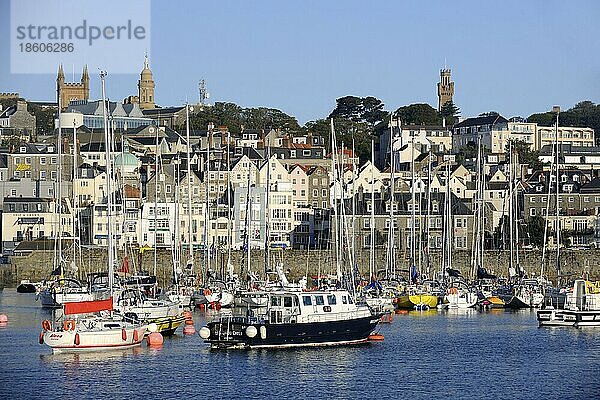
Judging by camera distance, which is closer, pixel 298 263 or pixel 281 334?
pixel 281 334

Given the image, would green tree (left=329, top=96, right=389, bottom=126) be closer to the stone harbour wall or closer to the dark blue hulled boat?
the stone harbour wall

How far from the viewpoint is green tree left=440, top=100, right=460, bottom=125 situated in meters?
129

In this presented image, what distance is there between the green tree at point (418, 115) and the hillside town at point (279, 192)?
13.5 m

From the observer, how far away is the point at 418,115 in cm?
12481

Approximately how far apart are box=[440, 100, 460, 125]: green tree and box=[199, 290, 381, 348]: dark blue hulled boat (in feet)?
305

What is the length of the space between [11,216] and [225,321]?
43688 millimetres

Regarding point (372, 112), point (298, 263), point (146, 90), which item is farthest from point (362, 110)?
point (298, 263)

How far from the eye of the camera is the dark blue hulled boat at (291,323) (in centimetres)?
3553

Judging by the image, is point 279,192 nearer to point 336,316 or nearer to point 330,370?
point 336,316

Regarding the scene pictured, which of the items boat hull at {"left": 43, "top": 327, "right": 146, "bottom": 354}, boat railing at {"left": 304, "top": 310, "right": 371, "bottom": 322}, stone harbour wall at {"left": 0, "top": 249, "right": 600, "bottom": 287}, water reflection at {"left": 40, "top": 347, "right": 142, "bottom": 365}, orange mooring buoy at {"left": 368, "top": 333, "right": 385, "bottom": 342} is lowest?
water reflection at {"left": 40, "top": 347, "right": 142, "bottom": 365}

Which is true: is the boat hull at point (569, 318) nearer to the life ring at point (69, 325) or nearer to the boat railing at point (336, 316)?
the boat railing at point (336, 316)

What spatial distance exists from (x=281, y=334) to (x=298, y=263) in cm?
3450

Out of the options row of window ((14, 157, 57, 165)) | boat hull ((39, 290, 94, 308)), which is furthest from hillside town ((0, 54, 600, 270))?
boat hull ((39, 290, 94, 308))

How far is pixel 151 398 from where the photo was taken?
29.5 metres
